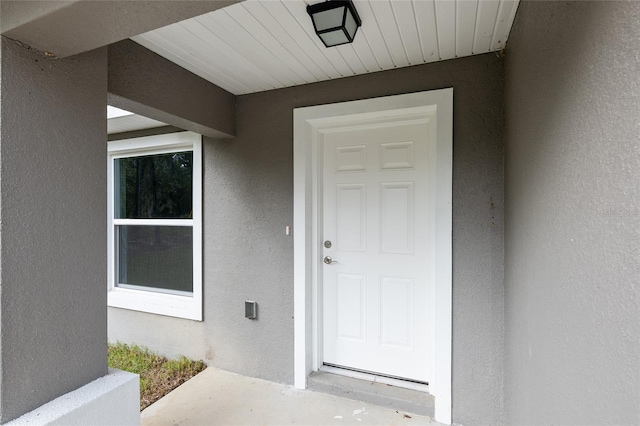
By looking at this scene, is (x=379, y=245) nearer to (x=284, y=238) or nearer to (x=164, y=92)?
(x=284, y=238)

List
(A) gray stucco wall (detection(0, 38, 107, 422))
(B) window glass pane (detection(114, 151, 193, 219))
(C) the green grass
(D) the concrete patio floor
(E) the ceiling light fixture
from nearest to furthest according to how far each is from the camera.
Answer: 1. (A) gray stucco wall (detection(0, 38, 107, 422))
2. (E) the ceiling light fixture
3. (D) the concrete patio floor
4. (C) the green grass
5. (B) window glass pane (detection(114, 151, 193, 219))

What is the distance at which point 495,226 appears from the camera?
6.57 ft

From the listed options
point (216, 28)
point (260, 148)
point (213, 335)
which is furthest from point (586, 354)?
point (213, 335)

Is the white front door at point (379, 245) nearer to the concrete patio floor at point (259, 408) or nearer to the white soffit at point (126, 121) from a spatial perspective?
the concrete patio floor at point (259, 408)

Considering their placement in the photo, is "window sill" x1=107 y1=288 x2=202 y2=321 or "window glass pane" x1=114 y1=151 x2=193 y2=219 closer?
"window sill" x1=107 y1=288 x2=202 y2=321

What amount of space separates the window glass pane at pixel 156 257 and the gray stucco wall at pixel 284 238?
33cm

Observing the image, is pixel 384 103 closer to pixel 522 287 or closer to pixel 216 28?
pixel 216 28

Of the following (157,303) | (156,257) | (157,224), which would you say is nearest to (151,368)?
(157,303)

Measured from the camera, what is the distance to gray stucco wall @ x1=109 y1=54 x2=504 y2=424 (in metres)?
2.01

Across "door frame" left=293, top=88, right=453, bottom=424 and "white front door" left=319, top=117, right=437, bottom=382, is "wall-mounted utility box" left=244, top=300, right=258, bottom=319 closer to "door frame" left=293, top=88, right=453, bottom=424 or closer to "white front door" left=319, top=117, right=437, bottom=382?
"door frame" left=293, top=88, right=453, bottom=424

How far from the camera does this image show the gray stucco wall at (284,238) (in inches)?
79.3

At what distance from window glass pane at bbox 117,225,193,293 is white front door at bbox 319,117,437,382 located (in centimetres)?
142

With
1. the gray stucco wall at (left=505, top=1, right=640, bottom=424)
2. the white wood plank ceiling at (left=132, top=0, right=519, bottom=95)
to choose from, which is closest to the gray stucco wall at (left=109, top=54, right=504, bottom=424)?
the white wood plank ceiling at (left=132, top=0, right=519, bottom=95)

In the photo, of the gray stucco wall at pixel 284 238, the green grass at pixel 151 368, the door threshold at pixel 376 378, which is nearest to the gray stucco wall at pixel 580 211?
the gray stucco wall at pixel 284 238
